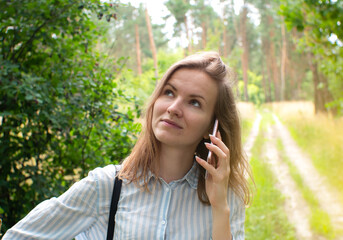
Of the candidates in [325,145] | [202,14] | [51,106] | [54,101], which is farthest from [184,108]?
[202,14]

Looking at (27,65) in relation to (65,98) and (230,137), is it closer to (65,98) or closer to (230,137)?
(65,98)

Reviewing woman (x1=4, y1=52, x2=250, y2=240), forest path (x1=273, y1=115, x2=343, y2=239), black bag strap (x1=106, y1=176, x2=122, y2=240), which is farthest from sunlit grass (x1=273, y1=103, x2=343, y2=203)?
black bag strap (x1=106, y1=176, x2=122, y2=240)

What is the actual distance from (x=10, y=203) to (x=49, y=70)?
3.83ft

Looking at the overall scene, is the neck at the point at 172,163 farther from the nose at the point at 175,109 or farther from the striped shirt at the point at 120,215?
the nose at the point at 175,109

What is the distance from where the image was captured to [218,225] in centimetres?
138

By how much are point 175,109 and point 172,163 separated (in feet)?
1.02

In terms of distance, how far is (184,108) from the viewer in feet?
5.07

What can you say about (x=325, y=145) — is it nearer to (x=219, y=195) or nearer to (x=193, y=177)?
(x=193, y=177)

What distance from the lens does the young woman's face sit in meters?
1.52

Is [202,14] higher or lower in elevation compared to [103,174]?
higher

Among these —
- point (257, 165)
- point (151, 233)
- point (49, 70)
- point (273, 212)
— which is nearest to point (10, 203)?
point (49, 70)

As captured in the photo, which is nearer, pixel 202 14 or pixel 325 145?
Result: pixel 325 145

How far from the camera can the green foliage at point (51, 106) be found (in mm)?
2395

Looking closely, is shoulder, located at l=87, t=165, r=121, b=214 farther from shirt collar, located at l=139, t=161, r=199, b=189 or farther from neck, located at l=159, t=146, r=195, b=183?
neck, located at l=159, t=146, r=195, b=183
